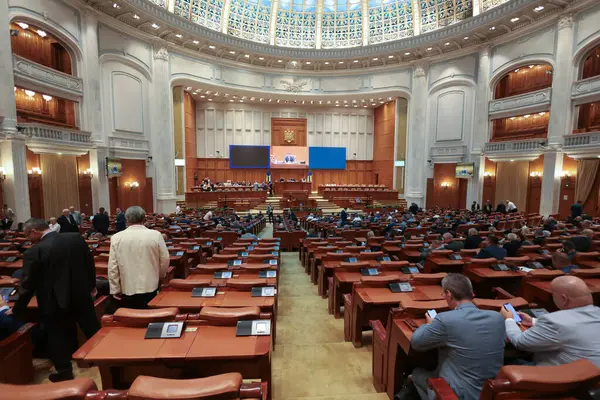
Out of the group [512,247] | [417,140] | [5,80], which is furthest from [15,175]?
[417,140]

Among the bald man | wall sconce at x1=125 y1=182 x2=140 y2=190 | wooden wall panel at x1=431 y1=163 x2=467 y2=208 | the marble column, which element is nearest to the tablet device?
the bald man

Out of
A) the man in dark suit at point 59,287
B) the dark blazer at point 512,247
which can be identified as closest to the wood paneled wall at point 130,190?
the man in dark suit at point 59,287

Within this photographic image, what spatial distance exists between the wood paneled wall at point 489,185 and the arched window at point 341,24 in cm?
1116

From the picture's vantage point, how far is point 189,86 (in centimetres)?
1783

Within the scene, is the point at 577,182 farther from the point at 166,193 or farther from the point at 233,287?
the point at 166,193

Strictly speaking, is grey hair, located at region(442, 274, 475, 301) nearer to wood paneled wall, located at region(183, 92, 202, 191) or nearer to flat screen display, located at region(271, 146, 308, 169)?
wood paneled wall, located at region(183, 92, 202, 191)

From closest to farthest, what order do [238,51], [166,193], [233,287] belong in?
[233,287]
[166,193]
[238,51]

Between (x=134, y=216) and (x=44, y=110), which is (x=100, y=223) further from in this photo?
(x=44, y=110)

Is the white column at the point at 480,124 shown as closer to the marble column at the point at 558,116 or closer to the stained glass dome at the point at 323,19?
the marble column at the point at 558,116

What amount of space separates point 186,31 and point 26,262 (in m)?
16.1

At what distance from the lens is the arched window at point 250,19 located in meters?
18.2

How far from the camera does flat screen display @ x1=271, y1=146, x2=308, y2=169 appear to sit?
74.8 ft

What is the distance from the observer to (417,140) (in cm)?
1859

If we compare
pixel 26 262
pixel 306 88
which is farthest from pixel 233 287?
pixel 306 88
